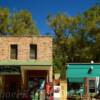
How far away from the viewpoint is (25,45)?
4325 centimetres

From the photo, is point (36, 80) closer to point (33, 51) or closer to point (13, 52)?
point (33, 51)

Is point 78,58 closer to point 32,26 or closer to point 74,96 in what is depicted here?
point 32,26

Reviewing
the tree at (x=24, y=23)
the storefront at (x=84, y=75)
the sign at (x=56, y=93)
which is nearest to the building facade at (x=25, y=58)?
the storefront at (x=84, y=75)

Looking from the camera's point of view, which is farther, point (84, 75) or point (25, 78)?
point (25, 78)

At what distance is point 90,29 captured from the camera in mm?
58656

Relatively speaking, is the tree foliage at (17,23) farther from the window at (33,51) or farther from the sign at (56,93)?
the sign at (56,93)

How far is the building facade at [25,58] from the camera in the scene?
41.1 meters

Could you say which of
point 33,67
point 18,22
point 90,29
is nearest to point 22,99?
point 33,67

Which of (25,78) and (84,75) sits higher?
(84,75)

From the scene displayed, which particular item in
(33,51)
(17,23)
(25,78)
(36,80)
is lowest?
(36,80)

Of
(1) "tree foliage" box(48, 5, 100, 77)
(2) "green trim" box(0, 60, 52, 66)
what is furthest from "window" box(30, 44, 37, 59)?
(1) "tree foliage" box(48, 5, 100, 77)

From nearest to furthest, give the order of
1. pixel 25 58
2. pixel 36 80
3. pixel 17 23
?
pixel 36 80 < pixel 25 58 < pixel 17 23

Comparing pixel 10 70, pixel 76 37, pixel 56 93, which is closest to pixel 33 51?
pixel 10 70

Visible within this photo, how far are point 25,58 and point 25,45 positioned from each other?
4.63 feet
